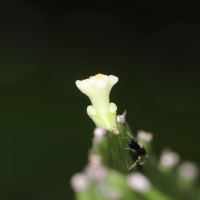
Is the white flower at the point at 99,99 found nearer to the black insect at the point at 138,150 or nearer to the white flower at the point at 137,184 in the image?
the black insect at the point at 138,150

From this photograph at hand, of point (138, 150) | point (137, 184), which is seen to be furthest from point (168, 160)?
point (137, 184)

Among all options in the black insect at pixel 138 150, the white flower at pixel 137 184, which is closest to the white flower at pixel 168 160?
the black insect at pixel 138 150

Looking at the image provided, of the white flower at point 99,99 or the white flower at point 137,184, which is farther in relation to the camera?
the white flower at point 99,99

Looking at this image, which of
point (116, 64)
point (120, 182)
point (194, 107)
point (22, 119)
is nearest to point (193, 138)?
point (194, 107)

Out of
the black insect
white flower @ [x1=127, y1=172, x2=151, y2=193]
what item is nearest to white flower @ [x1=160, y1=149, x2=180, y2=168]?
the black insect

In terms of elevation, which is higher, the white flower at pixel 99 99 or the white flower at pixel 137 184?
the white flower at pixel 99 99

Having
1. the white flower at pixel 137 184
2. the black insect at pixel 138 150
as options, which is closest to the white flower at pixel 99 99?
the black insect at pixel 138 150

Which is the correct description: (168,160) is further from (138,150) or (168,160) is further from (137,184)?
(137,184)

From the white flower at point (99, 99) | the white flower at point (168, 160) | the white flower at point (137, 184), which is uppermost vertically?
the white flower at point (99, 99)

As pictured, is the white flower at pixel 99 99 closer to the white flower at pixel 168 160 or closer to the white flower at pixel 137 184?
the white flower at pixel 168 160
